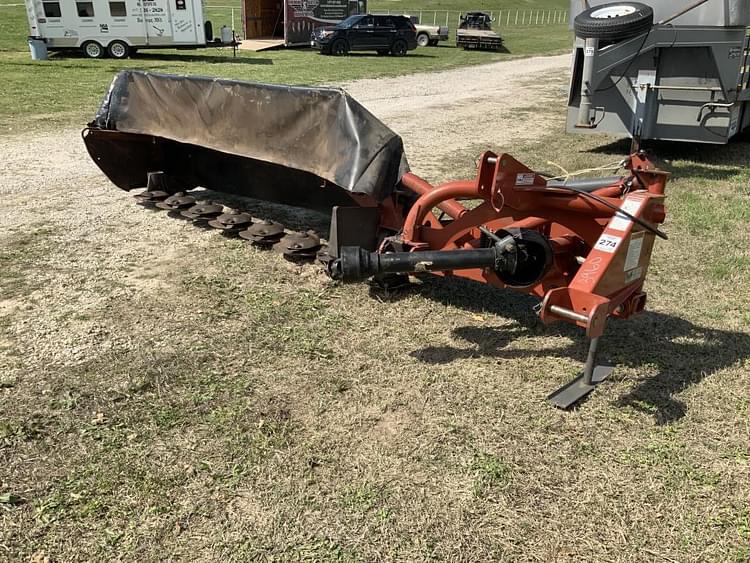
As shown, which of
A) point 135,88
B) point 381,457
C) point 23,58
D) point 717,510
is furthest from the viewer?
point 23,58

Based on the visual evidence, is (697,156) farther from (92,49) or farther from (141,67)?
(92,49)

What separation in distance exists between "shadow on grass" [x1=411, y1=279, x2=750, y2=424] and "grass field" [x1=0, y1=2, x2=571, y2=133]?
8560 mm

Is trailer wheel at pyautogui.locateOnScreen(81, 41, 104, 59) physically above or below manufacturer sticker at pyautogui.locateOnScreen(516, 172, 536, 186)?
below

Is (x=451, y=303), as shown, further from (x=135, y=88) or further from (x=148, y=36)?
(x=148, y=36)

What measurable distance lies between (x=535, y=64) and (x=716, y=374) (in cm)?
2167

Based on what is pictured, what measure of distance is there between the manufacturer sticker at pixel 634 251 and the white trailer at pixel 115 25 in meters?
20.7

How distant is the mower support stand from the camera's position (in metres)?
3.23

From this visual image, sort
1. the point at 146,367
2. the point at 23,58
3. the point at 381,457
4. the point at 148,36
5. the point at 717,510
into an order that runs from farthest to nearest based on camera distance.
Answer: the point at 148,36, the point at 23,58, the point at 146,367, the point at 381,457, the point at 717,510

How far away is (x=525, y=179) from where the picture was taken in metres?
3.54

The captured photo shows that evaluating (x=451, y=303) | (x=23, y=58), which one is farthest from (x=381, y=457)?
(x=23, y=58)

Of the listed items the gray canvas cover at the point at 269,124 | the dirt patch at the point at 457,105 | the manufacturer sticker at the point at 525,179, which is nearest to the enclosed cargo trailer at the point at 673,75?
the dirt patch at the point at 457,105

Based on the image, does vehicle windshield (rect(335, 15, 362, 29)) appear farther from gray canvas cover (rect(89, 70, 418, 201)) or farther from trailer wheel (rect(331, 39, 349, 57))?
gray canvas cover (rect(89, 70, 418, 201))

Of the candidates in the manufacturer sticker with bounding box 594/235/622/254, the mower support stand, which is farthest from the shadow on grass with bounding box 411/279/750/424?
the manufacturer sticker with bounding box 594/235/622/254

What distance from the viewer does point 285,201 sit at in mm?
5855
